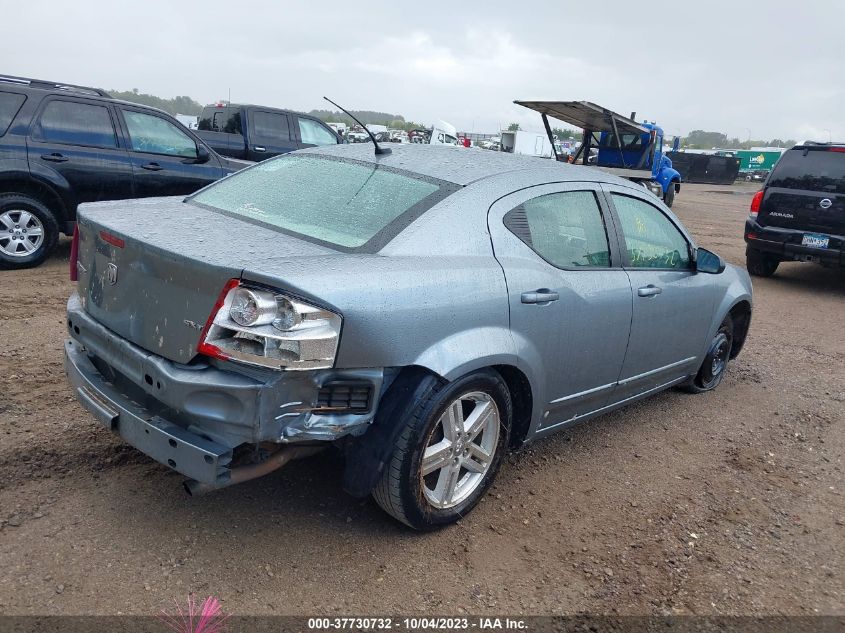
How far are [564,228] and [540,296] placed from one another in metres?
0.52

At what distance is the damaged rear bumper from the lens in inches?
94.0

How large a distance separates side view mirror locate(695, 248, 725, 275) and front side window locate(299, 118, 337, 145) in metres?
8.69

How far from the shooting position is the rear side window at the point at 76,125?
6.93 meters

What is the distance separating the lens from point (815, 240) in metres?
8.72

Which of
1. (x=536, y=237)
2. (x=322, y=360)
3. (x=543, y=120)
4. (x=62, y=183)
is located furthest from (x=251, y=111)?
(x=322, y=360)

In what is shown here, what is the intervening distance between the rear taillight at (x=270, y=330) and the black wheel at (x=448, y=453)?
0.49 m

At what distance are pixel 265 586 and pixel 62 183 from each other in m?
5.72

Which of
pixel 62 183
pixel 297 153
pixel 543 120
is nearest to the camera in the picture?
pixel 297 153

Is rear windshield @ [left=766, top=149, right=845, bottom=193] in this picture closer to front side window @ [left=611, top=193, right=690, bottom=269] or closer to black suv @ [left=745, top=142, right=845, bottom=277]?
black suv @ [left=745, top=142, right=845, bottom=277]

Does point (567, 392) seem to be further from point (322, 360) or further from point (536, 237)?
point (322, 360)

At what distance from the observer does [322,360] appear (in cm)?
241

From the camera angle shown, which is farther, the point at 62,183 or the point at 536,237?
the point at 62,183

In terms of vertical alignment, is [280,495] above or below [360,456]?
below

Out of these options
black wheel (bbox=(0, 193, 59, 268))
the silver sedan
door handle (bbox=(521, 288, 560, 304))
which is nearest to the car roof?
the silver sedan
